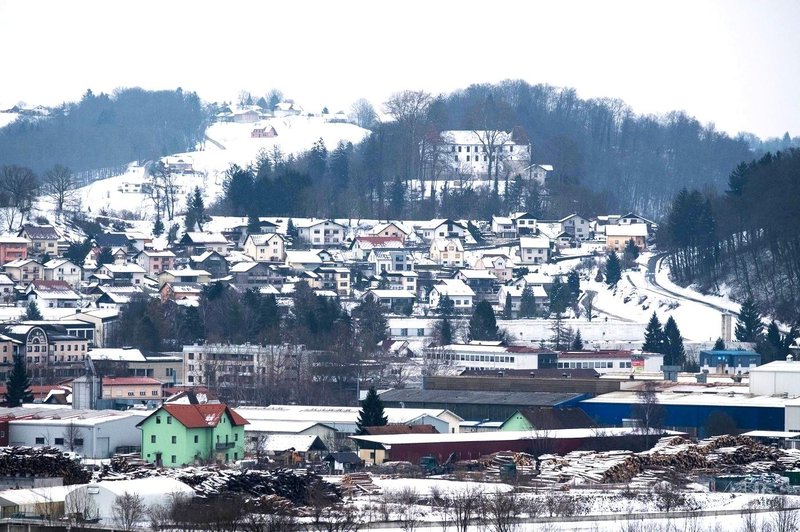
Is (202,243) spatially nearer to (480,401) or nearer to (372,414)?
(480,401)

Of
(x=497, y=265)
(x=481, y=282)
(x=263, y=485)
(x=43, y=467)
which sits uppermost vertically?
(x=497, y=265)

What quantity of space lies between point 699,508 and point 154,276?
50367 millimetres

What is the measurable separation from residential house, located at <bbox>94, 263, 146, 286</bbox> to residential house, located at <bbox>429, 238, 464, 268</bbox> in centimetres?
1232

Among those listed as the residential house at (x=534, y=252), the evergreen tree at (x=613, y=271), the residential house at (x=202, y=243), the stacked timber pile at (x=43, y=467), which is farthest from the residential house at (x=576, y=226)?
the stacked timber pile at (x=43, y=467)

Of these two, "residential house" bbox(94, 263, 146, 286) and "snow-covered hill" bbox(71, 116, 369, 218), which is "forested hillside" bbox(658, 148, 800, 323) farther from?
"snow-covered hill" bbox(71, 116, 369, 218)

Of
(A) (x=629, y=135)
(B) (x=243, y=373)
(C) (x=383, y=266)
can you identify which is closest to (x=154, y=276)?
(C) (x=383, y=266)

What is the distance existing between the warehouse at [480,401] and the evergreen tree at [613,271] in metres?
22.1

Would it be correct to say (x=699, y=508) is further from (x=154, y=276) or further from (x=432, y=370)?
(x=154, y=276)

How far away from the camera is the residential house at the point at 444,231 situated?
90.9 meters

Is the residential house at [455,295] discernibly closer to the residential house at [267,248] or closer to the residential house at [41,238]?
the residential house at [267,248]

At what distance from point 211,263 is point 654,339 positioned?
22.9 metres

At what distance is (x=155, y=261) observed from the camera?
8631cm

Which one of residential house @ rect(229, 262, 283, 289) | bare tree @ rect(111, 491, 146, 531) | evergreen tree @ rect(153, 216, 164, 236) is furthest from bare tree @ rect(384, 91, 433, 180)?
bare tree @ rect(111, 491, 146, 531)

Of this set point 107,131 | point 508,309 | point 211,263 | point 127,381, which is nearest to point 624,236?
point 508,309
